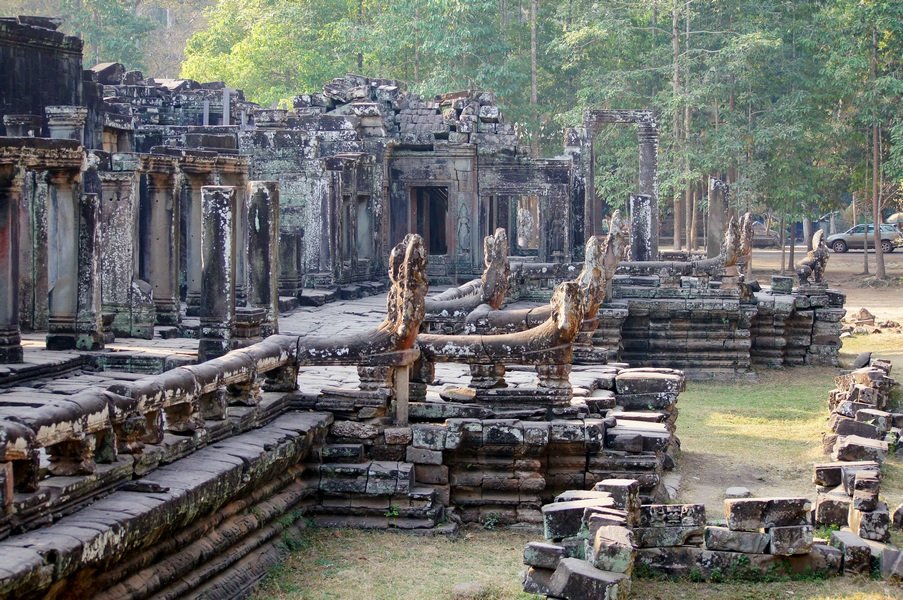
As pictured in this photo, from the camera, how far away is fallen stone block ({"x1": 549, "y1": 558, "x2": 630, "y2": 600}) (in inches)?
315

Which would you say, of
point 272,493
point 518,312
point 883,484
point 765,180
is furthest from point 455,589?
point 765,180

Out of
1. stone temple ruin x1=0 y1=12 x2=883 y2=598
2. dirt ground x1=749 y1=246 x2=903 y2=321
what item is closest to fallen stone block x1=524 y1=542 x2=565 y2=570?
stone temple ruin x1=0 y1=12 x2=883 y2=598

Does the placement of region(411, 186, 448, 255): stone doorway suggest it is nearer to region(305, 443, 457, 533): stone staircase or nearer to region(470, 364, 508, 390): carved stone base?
region(470, 364, 508, 390): carved stone base

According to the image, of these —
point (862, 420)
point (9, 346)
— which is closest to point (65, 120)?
point (9, 346)

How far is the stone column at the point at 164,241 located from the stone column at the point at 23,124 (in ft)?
9.83

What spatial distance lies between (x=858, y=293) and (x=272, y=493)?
88.0 ft

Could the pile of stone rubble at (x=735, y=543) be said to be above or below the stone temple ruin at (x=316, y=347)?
below

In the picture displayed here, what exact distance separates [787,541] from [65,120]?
12.0 meters

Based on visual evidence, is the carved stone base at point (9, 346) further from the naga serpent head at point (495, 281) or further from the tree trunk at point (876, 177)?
the tree trunk at point (876, 177)

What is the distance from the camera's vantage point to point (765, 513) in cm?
920

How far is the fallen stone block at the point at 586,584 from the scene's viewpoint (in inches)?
315

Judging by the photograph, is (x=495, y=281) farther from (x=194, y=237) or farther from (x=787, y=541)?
(x=787, y=541)

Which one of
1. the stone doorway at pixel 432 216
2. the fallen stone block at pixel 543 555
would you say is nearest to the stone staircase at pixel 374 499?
the fallen stone block at pixel 543 555

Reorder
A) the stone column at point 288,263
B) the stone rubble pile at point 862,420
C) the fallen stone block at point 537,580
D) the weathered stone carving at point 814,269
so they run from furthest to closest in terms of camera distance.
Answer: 1. the weathered stone carving at point 814,269
2. the stone column at point 288,263
3. the stone rubble pile at point 862,420
4. the fallen stone block at point 537,580
